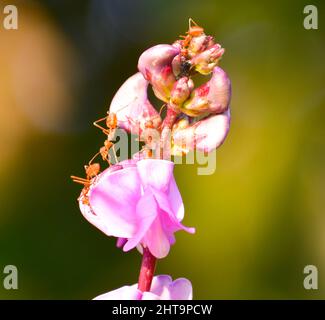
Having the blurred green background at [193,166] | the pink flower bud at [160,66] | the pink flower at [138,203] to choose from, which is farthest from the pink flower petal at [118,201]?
the blurred green background at [193,166]

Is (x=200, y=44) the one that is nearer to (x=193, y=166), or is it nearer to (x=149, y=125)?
(x=149, y=125)

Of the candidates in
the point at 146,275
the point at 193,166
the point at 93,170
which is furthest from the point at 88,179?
the point at 193,166

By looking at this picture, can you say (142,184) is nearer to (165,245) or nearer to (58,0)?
(165,245)

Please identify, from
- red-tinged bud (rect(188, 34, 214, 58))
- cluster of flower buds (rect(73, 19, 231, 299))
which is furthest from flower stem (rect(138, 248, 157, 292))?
red-tinged bud (rect(188, 34, 214, 58))

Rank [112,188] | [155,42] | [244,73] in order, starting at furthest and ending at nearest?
[155,42] < [244,73] < [112,188]

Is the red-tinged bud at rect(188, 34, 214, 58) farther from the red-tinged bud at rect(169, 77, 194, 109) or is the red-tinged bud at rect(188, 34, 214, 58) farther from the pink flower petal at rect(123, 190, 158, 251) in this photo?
the pink flower petal at rect(123, 190, 158, 251)

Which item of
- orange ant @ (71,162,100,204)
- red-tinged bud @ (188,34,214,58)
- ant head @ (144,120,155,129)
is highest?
red-tinged bud @ (188,34,214,58)

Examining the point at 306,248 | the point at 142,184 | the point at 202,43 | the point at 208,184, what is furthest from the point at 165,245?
the point at 306,248
